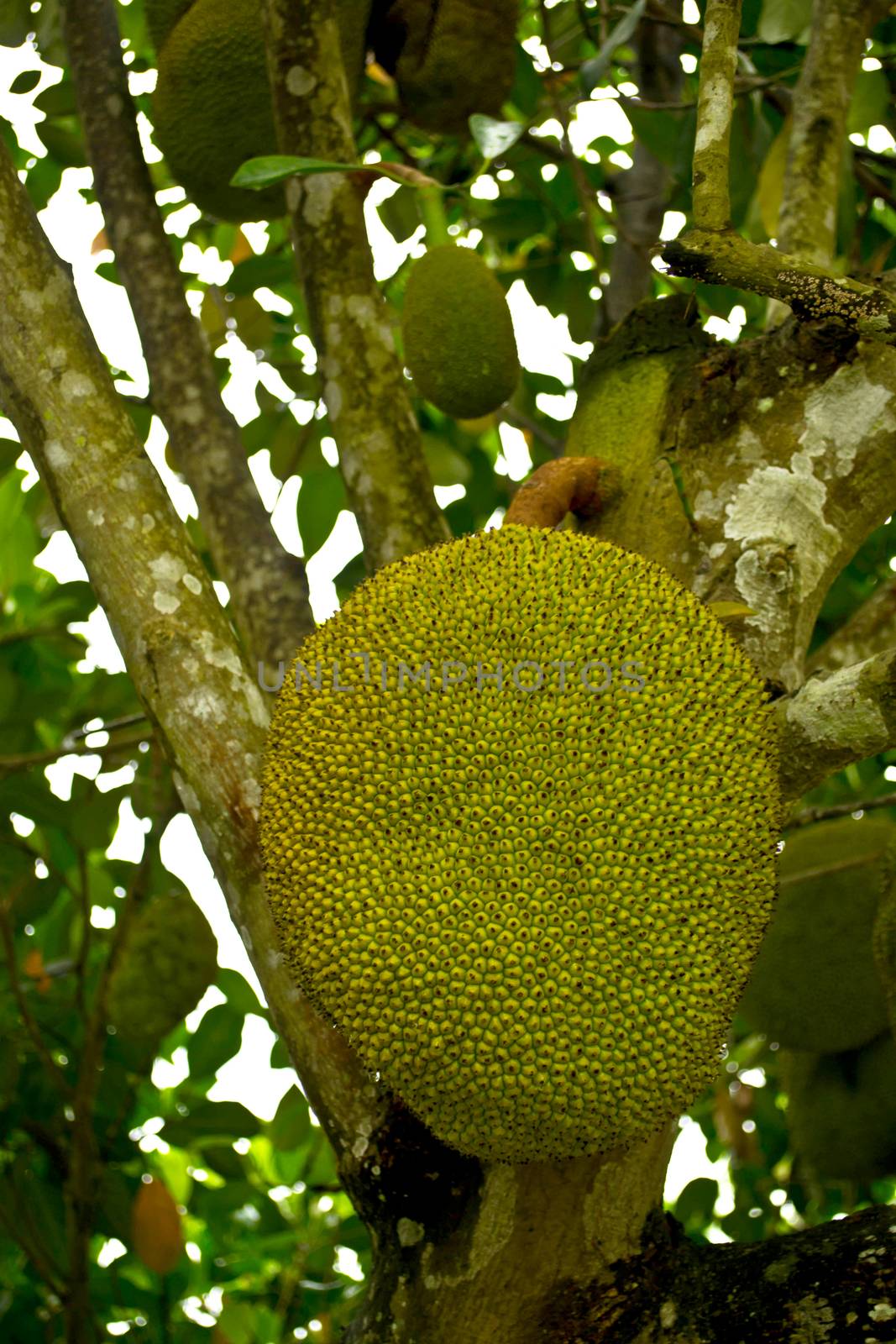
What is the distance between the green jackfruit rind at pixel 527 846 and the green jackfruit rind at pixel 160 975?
0.97m

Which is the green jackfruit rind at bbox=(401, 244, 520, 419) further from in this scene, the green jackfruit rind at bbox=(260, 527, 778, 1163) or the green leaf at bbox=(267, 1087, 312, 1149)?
the green leaf at bbox=(267, 1087, 312, 1149)

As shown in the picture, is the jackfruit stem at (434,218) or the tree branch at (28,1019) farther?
the jackfruit stem at (434,218)

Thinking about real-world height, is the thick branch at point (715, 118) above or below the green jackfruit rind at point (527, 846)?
above

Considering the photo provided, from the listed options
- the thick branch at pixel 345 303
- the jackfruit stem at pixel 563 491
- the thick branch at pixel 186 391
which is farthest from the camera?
the thick branch at pixel 186 391

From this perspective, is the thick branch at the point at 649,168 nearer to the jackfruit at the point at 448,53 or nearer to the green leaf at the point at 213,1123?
the jackfruit at the point at 448,53

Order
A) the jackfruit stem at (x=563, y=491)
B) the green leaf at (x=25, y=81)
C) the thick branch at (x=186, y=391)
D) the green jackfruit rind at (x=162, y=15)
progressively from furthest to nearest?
the green leaf at (x=25, y=81) < the green jackfruit rind at (x=162, y=15) < the thick branch at (x=186, y=391) < the jackfruit stem at (x=563, y=491)

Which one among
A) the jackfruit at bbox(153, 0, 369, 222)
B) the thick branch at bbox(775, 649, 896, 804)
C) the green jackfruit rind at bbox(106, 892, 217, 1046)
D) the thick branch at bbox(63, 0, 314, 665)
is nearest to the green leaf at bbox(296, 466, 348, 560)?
the thick branch at bbox(63, 0, 314, 665)

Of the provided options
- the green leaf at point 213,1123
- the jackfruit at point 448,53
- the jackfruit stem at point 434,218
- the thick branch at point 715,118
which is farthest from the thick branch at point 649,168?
the green leaf at point 213,1123

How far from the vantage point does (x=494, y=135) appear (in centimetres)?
146

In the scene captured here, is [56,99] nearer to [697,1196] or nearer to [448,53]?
[448,53]

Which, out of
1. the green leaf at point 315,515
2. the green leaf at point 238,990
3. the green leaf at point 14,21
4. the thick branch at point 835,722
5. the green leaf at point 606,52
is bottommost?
the thick branch at point 835,722

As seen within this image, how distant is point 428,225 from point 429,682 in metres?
1.09

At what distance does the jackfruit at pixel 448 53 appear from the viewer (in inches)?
74.0

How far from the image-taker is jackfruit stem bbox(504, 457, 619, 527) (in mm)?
1189
